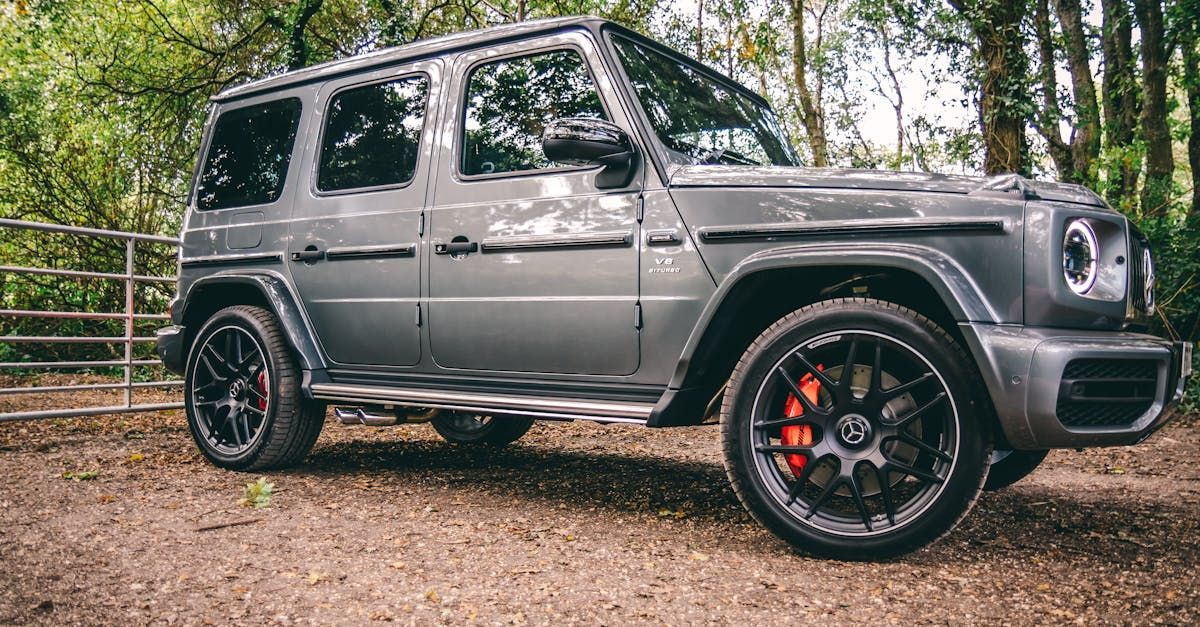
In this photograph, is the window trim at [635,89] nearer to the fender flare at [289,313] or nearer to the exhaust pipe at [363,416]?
the exhaust pipe at [363,416]

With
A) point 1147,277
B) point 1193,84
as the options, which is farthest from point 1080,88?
point 1147,277

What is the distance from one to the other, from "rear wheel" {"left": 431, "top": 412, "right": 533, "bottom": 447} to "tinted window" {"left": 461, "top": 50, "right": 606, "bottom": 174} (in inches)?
87.0

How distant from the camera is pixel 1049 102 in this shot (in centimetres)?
1103

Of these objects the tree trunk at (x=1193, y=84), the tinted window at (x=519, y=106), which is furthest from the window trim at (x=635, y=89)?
the tree trunk at (x=1193, y=84)

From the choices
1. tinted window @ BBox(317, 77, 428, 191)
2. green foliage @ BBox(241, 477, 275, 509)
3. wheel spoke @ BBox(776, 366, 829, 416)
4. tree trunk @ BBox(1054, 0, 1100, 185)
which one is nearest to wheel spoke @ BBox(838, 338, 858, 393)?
wheel spoke @ BBox(776, 366, 829, 416)

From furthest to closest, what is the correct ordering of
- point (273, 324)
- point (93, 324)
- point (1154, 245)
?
point (93, 324) < point (1154, 245) < point (273, 324)

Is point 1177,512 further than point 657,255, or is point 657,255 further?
point 1177,512

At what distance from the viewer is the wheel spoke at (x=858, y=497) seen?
2.96 m

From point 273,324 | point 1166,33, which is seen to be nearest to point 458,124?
point 273,324

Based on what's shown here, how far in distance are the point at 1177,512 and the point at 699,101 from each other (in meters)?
2.93

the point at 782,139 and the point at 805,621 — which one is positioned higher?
the point at 782,139

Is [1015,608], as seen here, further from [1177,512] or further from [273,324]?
[273,324]

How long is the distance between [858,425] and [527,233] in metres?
1.61

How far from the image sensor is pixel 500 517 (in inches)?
149
